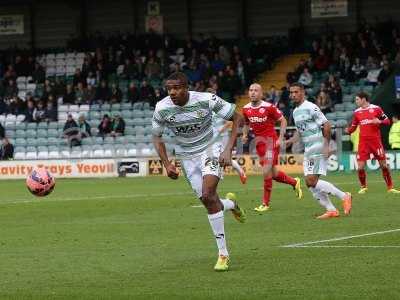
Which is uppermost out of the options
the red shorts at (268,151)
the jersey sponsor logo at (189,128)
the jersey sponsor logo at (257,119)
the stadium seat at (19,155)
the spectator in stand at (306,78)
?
the spectator in stand at (306,78)

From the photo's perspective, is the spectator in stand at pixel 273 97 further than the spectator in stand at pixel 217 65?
No

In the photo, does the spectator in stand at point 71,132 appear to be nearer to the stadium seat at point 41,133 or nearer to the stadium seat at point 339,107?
the stadium seat at point 41,133

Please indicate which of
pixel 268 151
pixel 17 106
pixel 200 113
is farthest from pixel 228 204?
pixel 17 106

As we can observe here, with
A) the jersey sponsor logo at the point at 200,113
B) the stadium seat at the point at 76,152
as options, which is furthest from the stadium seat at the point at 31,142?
the jersey sponsor logo at the point at 200,113

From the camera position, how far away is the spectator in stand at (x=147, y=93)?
42531mm

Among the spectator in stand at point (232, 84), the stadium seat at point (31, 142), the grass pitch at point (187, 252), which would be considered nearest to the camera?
the grass pitch at point (187, 252)

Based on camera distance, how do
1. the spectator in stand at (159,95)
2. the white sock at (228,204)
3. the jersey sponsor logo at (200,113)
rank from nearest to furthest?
the jersey sponsor logo at (200,113) < the white sock at (228,204) < the spectator in stand at (159,95)

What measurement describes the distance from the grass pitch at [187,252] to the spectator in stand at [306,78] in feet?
56.5

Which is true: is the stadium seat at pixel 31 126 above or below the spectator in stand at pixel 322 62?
below

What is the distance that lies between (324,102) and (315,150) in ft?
64.6

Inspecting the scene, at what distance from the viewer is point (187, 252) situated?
1330cm

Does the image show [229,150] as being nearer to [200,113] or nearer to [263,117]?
[200,113]

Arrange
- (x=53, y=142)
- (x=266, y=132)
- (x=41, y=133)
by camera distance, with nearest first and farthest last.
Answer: (x=266, y=132) → (x=53, y=142) → (x=41, y=133)

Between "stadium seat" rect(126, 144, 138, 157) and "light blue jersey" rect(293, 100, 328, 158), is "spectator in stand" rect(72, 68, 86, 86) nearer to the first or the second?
"stadium seat" rect(126, 144, 138, 157)
